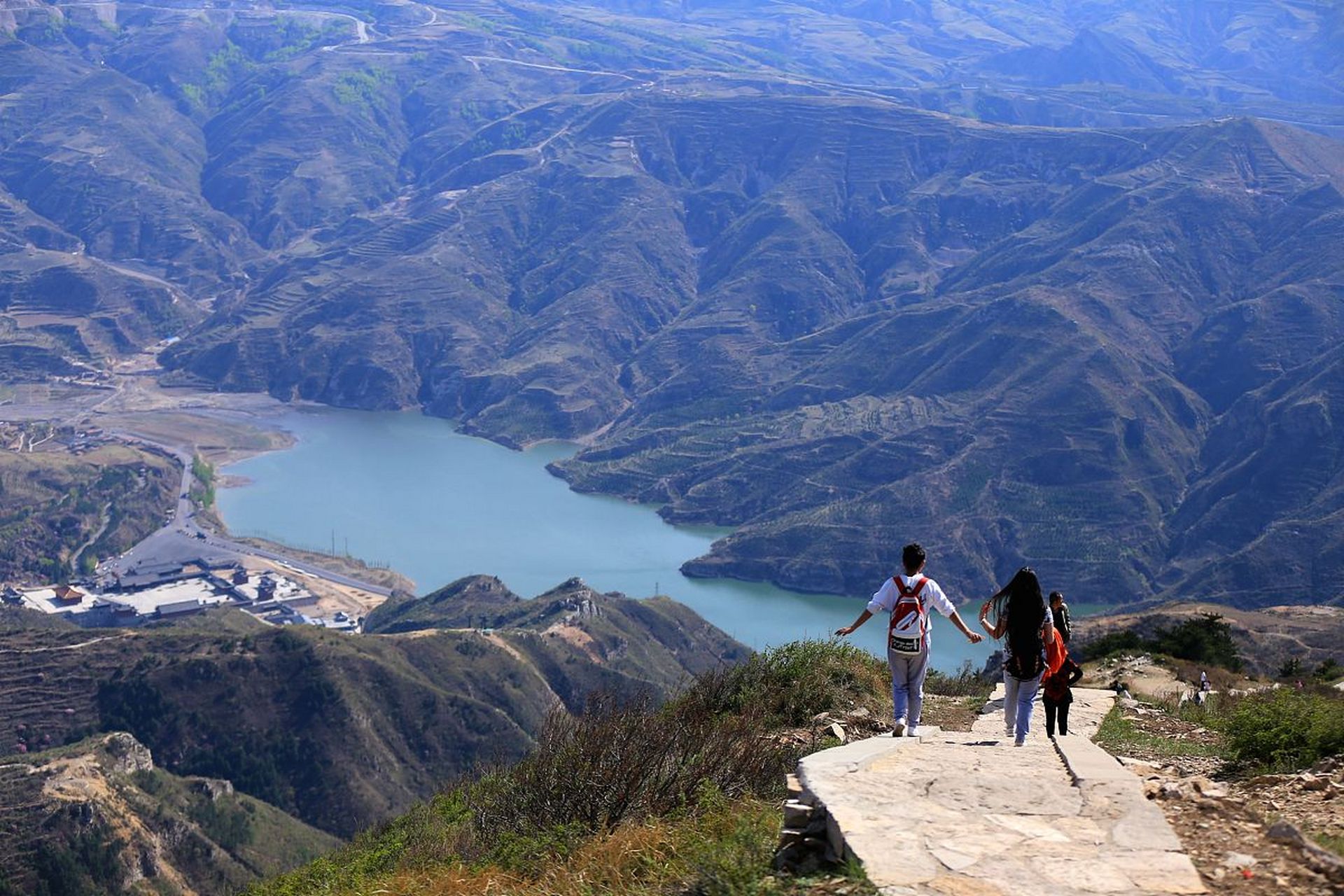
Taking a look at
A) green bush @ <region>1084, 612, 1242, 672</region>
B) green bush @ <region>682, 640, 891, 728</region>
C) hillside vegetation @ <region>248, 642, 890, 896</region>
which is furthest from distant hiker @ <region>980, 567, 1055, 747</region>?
green bush @ <region>1084, 612, 1242, 672</region>

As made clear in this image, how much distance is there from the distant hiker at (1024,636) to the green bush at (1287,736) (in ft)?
4.86

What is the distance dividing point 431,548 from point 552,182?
292 feet

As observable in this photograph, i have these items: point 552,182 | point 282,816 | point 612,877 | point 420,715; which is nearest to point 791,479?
point 420,715

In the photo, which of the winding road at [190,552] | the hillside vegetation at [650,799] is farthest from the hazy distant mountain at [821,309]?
the hillside vegetation at [650,799]

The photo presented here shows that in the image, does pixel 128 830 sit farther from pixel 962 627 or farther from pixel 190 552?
pixel 190 552

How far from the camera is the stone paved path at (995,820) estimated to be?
23.2 ft

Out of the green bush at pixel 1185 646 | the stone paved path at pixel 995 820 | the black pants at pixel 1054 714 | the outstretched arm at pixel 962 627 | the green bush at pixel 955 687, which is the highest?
the outstretched arm at pixel 962 627

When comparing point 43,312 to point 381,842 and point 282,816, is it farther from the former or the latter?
point 381,842

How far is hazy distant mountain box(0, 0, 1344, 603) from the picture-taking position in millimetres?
93312

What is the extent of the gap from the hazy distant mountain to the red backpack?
73292mm

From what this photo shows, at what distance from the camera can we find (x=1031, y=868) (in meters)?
7.23

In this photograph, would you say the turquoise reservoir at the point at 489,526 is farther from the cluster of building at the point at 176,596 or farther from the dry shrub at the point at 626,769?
the dry shrub at the point at 626,769

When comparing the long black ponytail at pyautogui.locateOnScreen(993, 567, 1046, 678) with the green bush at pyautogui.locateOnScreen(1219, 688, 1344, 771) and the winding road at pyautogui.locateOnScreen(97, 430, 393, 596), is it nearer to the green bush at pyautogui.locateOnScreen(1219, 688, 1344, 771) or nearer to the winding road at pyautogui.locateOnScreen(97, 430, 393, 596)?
the green bush at pyautogui.locateOnScreen(1219, 688, 1344, 771)

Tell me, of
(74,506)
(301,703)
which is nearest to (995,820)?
(301,703)
